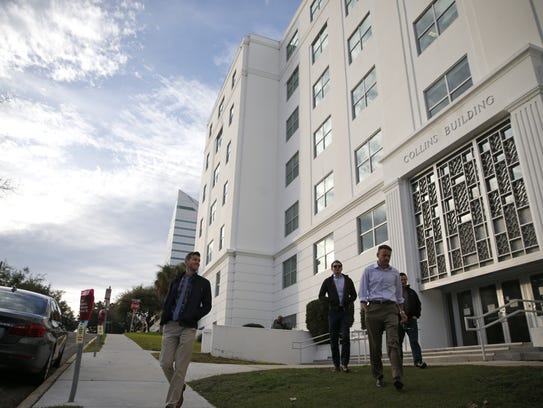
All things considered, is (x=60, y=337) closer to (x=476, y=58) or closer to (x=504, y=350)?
(x=504, y=350)

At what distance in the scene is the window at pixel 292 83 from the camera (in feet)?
93.1

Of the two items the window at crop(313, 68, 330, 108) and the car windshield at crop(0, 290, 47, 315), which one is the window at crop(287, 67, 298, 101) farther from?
the car windshield at crop(0, 290, 47, 315)

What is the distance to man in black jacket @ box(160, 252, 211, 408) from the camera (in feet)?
17.4

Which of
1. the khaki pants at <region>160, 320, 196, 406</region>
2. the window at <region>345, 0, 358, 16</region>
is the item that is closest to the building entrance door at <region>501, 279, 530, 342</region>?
the khaki pants at <region>160, 320, 196, 406</region>

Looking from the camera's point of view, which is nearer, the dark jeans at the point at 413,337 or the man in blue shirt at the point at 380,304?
the man in blue shirt at the point at 380,304

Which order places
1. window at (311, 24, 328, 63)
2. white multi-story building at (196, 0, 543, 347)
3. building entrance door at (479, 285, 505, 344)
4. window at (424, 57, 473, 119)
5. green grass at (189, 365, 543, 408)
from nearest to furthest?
green grass at (189, 365, 543, 408) → white multi-story building at (196, 0, 543, 347) → building entrance door at (479, 285, 505, 344) → window at (424, 57, 473, 119) → window at (311, 24, 328, 63)

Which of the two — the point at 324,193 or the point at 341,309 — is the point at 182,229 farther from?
the point at 341,309

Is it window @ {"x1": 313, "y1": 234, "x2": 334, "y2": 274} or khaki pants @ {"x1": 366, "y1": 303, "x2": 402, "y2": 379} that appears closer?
khaki pants @ {"x1": 366, "y1": 303, "x2": 402, "y2": 379}

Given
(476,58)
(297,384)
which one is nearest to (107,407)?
(297,384)

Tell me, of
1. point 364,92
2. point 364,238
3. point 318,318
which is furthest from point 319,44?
point 318,318

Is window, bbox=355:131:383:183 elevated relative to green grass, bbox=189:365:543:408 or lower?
elevated

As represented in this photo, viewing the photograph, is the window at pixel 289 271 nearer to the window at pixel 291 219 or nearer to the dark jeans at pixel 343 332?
the window at pixel 291 219

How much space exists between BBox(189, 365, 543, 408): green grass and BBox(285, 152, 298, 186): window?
18.8 meters

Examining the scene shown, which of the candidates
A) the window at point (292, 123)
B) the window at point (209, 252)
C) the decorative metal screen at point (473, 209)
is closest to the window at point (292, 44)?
the window at point (292, 123)
